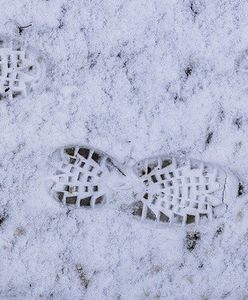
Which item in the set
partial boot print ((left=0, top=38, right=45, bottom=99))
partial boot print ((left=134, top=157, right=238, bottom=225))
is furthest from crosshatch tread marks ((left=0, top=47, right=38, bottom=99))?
partial boot print ((left=134, top=157, right=238, bottom=225))

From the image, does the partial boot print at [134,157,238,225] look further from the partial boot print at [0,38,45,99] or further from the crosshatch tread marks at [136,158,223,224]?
the partial boot print at [0,38,45,99]

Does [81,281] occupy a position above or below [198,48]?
below

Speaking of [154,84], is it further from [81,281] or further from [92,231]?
[81,281]

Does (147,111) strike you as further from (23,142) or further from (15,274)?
(15,274)

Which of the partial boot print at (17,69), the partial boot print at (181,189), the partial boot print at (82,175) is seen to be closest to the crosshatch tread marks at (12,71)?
the partial boot print at (17,69)

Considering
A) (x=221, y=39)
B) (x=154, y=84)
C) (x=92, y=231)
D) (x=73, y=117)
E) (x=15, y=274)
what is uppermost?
(x=221, y=39)

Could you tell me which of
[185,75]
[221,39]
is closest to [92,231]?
[185,75]

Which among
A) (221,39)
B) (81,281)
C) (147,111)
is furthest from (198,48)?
(81,281)
